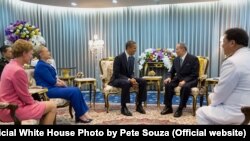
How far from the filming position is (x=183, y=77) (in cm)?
576

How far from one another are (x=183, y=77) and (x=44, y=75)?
111 inches

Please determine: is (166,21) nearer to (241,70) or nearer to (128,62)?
(128,62)

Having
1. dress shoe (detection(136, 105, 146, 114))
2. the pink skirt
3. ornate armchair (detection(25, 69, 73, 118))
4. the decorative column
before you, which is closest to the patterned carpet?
dress shoe (detection(136, 105, 146, 114))

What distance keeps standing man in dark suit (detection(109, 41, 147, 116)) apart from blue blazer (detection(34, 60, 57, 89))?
152 centimetres

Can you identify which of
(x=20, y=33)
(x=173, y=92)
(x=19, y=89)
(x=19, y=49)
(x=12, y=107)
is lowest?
(x=173, y=92)

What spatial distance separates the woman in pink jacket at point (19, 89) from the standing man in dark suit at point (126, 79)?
2639 mm

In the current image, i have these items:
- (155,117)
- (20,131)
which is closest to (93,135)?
(20,131)

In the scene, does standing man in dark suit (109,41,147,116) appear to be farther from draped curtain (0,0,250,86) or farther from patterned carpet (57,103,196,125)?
draped curtain (0,0,250,86)

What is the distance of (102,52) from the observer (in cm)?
1048

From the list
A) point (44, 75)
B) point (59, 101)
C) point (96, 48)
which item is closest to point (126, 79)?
point (59, 101)

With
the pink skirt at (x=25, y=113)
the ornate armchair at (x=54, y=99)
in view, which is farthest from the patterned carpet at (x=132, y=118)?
the pink skirt at (x=25, y=113)

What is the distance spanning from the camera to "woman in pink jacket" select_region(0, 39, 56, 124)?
304 cm

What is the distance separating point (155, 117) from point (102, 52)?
554 cm

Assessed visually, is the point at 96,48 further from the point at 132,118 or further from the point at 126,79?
the point at 132,118
